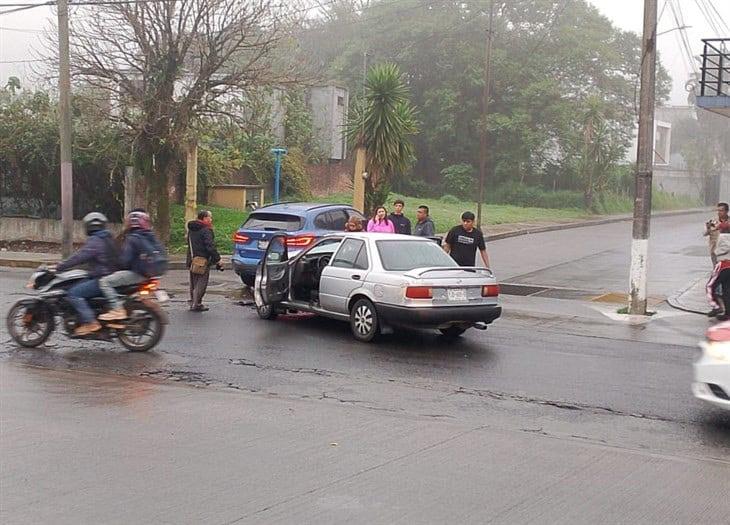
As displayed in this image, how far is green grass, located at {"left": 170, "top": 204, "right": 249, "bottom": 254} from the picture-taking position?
2534 cm

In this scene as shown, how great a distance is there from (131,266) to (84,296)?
654mm

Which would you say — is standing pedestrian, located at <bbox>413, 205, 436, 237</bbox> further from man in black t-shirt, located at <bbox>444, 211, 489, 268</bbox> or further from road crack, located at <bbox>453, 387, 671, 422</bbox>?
road crack, located at <bbox>453, 387, 671, 422</bbox>

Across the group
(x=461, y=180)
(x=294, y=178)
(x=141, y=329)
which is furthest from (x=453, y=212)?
(x=141, y=329)

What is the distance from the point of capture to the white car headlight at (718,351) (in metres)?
7.76

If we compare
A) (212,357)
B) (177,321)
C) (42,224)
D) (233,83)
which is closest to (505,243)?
(233,83)

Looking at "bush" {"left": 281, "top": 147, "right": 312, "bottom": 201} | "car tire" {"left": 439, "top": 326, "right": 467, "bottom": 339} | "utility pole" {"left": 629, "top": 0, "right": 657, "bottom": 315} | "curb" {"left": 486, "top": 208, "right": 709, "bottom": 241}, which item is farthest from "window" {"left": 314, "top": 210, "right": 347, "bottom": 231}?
"bush" {"left": 281, "top": 147, "right": 312, "bottom": 201}

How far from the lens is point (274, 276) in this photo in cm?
1368

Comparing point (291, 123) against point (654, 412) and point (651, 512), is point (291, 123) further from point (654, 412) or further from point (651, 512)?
point (651, 512)

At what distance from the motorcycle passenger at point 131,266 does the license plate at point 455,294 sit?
3.65 metres

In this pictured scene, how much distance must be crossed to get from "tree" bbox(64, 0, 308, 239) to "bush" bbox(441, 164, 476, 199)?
29.9 meters

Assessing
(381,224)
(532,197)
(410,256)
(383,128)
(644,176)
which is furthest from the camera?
(532,197)

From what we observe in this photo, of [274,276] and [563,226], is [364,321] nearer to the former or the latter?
[274,276]

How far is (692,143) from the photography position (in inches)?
2889

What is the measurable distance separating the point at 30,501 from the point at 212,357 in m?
5.30
